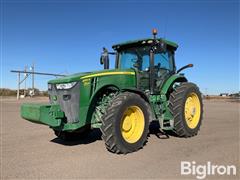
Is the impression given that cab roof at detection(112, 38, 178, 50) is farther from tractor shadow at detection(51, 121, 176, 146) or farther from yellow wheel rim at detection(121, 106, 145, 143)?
tractor shadow at detection(51, 121, 176, 146)

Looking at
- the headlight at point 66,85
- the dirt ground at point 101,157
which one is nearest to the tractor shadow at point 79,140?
the dirt ground at point 101,157

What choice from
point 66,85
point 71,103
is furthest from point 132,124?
point 66,85

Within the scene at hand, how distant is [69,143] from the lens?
7.33 m

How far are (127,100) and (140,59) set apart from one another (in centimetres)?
216

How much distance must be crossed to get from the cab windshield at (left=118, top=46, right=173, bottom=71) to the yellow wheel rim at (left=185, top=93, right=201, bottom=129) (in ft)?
3.57

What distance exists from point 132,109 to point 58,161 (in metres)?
1.97

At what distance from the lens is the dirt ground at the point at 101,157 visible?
485 centimetres

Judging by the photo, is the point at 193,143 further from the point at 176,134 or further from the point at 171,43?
the point at 171,43

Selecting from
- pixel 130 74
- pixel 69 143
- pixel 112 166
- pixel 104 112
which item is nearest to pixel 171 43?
pixel 130 74

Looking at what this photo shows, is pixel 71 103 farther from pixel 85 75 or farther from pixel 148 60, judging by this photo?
pixel 148 60

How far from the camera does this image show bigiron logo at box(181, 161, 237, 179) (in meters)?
4.91

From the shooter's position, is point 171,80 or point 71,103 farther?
point 171,80

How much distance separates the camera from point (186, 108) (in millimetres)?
8438

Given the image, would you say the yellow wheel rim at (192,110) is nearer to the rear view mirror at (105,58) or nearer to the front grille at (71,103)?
the rear view mirror at (105,58)
